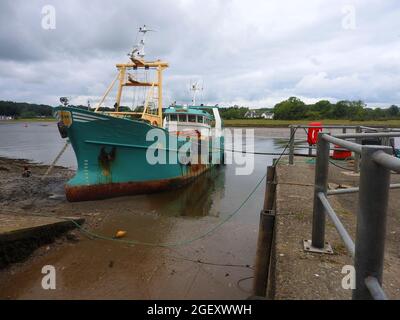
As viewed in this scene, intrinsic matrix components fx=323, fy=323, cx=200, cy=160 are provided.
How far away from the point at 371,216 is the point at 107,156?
8.83m

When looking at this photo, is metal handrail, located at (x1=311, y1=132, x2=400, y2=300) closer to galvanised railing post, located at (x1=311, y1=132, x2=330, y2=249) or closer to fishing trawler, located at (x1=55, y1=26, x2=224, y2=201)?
galvanised railing post, located at (x1=311, y1=132, x2=330, y2=249)

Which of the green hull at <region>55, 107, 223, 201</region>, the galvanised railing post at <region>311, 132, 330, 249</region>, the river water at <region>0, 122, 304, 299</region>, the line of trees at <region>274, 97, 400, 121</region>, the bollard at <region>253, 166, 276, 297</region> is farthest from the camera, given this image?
the line of trees at <region>274, 97, 400, 121</region>

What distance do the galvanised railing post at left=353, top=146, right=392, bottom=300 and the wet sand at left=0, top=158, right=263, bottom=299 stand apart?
3382 millimetres

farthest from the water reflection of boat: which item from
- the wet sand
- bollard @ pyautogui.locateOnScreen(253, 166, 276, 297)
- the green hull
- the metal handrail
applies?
the metal handrail

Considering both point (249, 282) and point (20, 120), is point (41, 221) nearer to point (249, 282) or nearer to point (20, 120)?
point (249, 282)

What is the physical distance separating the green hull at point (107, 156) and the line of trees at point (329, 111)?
75.8 meters

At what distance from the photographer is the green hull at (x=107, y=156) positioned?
8.88 m

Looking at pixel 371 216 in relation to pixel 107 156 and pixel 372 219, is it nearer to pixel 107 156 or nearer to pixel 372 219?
pixel 372 219

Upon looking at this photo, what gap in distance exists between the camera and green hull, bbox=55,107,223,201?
29.1 feet

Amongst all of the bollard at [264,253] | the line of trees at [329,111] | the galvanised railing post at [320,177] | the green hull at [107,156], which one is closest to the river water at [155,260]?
the green hull at [107,156]

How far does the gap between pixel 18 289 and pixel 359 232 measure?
470 centimetres

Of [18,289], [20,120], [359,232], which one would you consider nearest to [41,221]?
[18,289]

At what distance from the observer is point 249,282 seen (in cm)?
476

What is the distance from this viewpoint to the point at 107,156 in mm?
9406
